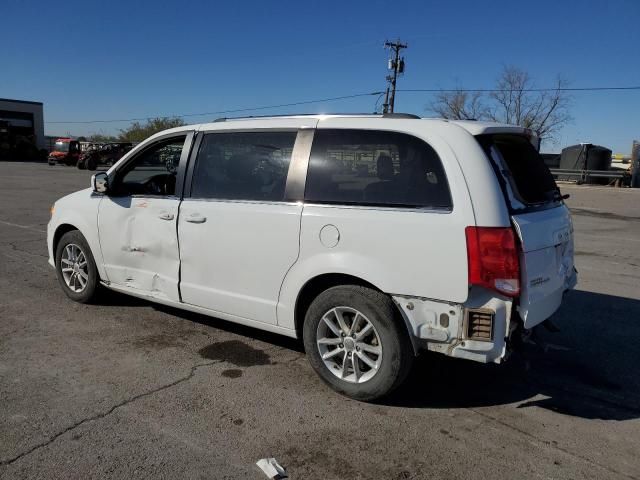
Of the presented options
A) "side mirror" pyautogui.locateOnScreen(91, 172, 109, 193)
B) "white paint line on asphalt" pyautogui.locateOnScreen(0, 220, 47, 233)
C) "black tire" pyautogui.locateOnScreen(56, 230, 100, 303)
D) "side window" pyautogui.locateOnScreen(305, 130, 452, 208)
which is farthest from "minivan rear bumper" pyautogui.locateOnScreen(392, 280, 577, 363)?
"white paint line on asphalt" pyautogui.locateOnScreen(0, 220, 47, 233)

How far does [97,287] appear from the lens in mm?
5539

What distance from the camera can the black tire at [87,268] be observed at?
5.46 m

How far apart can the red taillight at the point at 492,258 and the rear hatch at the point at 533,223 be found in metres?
0.11

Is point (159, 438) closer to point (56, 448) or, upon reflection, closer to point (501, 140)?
point (56, 448)

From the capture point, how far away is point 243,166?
434 centimetres

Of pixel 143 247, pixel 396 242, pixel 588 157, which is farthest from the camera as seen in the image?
pixel 588 157

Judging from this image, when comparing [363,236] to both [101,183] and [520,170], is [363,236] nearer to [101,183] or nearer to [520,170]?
[520,170]

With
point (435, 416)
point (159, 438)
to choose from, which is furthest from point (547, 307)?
point (159, 438)

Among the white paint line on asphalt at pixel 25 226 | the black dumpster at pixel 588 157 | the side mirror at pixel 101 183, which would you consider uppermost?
the black dumpster at pixel 588 157

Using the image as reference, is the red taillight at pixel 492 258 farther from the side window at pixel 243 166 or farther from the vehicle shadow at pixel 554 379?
the side window at pixel 243 166

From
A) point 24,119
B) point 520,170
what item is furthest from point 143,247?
point 24,119

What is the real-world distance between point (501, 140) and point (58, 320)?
4.21m

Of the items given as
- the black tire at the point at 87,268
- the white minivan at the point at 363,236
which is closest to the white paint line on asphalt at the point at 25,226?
the black tire at the point at 87,268

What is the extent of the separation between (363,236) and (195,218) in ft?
5.12
